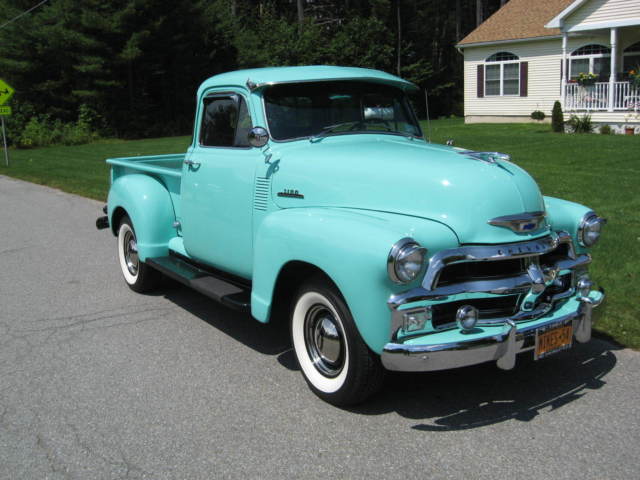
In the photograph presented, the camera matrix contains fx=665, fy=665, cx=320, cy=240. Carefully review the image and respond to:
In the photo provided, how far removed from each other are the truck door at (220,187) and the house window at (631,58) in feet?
73.3

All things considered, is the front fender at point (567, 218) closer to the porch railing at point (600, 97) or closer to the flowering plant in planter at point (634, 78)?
the porch railing at point (600, 97)

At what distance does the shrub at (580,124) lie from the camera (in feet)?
71.6

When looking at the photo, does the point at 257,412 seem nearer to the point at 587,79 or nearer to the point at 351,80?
the point at 351,80

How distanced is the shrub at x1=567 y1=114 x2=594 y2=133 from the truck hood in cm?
1906

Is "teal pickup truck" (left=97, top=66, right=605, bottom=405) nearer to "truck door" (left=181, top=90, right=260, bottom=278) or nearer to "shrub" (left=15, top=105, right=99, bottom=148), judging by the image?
"truck door" (left=181, top=90, right=260, bottom=278)

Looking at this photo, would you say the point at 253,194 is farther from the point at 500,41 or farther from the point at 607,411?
the point at 500,41

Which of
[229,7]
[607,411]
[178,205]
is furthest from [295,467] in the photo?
[229,7]

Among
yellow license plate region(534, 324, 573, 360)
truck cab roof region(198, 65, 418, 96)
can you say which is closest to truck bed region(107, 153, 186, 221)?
truck cab roof region(198, 65, 418, 96)

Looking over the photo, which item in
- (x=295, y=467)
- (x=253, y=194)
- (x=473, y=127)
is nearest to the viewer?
(x=295, y=467)

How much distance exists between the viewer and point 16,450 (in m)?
3.61

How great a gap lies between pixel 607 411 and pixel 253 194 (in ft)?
8.92

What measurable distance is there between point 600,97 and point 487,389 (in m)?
21.8

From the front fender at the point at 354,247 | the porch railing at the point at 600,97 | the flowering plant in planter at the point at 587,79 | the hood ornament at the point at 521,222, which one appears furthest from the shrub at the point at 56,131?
the hood ornament at the point at 521,222

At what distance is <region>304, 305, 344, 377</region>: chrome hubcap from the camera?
403cm
